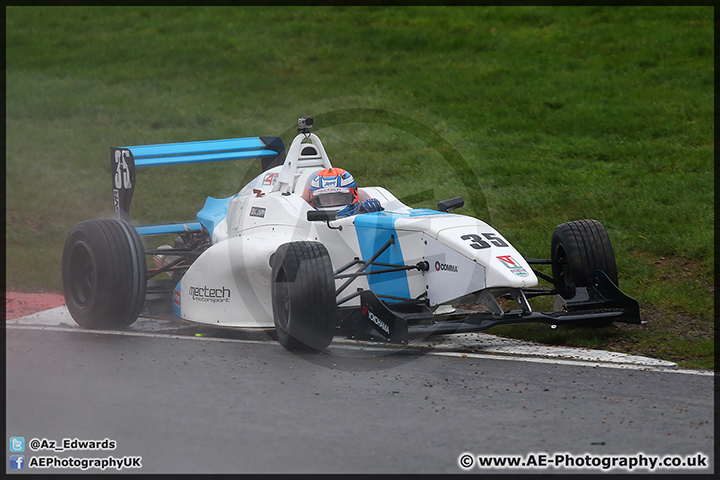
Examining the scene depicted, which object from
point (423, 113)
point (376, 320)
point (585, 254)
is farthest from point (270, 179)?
point (423, 113)

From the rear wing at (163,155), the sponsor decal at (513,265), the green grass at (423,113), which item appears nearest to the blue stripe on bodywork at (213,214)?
the rear wing at (163,155)

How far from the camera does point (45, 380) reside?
7.38 meters

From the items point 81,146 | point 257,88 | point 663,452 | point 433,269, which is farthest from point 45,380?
point 257,88

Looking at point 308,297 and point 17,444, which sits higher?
point 308,297

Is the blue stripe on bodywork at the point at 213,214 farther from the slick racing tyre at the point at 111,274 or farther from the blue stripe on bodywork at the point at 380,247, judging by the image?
the blue stripe on bodywork at the point at 380,247

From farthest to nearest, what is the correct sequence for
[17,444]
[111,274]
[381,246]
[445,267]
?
[111,274] → [381,246] → [445,267] → [17,444]

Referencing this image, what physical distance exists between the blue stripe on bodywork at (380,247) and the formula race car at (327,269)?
0.01 metres

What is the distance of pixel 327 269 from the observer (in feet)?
26.0

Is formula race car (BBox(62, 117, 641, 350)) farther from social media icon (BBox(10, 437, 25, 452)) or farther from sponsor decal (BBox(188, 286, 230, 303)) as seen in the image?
social media icon (BBox(10, 437, 25, 452))

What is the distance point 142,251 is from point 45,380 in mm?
2114

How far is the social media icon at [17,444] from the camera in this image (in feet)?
19.6

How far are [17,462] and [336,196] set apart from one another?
15.0ft

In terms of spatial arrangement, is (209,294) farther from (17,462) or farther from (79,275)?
(17,462)

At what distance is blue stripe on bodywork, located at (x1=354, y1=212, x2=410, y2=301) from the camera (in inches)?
339
